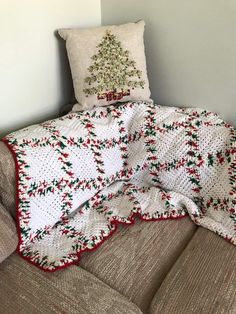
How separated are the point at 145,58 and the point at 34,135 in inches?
28.4

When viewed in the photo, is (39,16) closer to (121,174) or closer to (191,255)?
(121,174)

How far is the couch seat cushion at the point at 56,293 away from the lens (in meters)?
0.95

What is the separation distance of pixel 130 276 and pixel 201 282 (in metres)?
0.24

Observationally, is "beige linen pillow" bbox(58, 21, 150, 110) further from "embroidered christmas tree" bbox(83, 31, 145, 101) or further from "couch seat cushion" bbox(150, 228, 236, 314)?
"couch seat cushion" bbox(150, 228, 236, 314)

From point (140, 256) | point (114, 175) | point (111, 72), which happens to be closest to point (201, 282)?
point (140, 256)

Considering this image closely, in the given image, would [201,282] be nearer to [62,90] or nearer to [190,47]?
[190,47]

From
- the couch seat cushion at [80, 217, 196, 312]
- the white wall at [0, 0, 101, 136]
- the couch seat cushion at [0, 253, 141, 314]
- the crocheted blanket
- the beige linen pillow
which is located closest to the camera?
the couch seat cushion at [0, 253, 141, 314]

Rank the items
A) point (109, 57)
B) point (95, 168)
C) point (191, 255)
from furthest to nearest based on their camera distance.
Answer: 1. point (109, 57)
2. point (95, 168)
3. point (191, 255)

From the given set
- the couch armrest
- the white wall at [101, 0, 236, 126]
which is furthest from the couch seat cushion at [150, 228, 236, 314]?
the white wall at [101, 0, 236, 126]

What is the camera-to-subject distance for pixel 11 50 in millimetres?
1350

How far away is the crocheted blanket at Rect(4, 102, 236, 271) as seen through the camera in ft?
3.91

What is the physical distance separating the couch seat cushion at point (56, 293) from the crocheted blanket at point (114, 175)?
0.05 meters

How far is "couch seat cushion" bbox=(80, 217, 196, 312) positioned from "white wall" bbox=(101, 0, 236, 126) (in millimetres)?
622

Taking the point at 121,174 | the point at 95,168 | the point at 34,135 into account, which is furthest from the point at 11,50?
the point at 121,174
